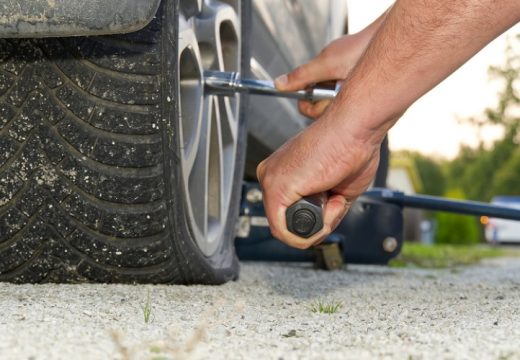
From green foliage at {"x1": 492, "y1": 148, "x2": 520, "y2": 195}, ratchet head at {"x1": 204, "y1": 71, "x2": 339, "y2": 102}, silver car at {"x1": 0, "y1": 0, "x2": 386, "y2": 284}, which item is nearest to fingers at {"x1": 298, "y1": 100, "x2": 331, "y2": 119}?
ratchet head at {"x1": 204, "y1": 71, "x2": 339, "y2": 102}

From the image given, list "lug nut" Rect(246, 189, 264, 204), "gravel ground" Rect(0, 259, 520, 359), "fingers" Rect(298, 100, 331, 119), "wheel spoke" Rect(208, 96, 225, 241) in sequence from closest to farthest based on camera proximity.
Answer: "gravel ground" Rect(0, 259, 520, 359) → "wheel spoke" Rect(208, 96, 225, 241) → "fingers" Rect(298, 100, 331, 119) → "lug nut" Rect(246, 189, 264, 204)

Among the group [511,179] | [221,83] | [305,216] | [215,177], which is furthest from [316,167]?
[511,179]

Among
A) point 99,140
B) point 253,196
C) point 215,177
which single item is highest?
point 99,140

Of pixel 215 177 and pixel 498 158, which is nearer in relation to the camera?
pixel 215 177

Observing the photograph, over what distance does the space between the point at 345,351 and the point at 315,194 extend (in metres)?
0.43

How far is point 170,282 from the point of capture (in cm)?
222

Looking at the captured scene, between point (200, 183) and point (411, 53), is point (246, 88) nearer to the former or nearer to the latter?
point (200, 183)

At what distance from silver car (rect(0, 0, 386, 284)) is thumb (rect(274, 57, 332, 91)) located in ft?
0.93

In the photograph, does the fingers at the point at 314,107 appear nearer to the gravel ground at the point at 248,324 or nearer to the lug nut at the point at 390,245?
the gravel ground at the point at 248,324

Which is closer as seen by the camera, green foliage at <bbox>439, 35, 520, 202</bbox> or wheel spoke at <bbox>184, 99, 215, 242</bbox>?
wheel spoke at <bbox>184, 99, 215, 242</bbox>

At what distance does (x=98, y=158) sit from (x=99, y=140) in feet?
0.14

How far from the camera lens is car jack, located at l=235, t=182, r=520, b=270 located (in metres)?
3.51

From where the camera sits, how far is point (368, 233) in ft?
11.6

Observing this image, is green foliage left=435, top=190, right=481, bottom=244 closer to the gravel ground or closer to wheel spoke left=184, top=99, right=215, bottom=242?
the gravel ground
